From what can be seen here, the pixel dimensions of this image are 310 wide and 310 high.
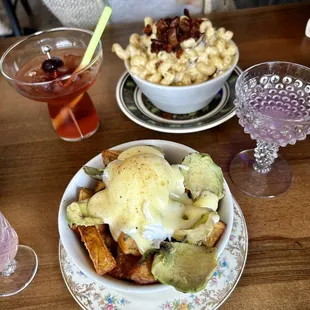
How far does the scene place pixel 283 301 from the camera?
479 mm

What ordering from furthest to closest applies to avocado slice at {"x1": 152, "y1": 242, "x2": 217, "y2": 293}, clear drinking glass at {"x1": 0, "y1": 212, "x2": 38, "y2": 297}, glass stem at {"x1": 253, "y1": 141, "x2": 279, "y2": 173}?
glass stem at {"x1": 253, "y1": 141, "x2": 279, "y2": 173}, clear drinking glass at {"x1": 0, "y1": 212, "x2": 38, "y2": 297}, avocado slice at {"x1": 152, "y1": 242, "x2": 217, "y2": 293}

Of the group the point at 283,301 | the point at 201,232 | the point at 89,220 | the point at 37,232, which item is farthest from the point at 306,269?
the point at 37,232

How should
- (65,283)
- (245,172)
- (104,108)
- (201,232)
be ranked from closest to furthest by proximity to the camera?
(201,232) → (65,283) → (245,172) → (104,108)

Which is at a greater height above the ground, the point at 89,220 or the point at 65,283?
the point at 89,220

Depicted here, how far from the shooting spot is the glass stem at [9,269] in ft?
1.80

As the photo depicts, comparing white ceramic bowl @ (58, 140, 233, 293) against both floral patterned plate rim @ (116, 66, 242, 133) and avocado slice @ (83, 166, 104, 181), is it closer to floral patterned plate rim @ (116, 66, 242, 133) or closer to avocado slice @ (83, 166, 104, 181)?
avocado slice @ (83, 166, 104, 181)

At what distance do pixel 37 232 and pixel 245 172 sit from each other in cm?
36

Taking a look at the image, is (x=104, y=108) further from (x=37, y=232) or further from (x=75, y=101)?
(x=37, y=232)

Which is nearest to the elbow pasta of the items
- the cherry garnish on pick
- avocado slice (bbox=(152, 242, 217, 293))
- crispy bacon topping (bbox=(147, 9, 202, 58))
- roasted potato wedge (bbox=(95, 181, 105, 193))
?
crispy bacon topping (bbox=(147, 9, 202, 58))

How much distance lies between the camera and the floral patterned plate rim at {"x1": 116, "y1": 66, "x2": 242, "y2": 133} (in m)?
0.69

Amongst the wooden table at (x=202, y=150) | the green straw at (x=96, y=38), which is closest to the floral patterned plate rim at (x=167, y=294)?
the wooden table at (x=202, y=150)

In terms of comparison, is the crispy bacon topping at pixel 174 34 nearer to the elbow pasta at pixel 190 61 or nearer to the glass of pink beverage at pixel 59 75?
the elbow pasta at pixel 190 61

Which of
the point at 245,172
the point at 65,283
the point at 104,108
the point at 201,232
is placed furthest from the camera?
the point at 104,108

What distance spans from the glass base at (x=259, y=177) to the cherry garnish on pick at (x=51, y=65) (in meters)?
0.36
